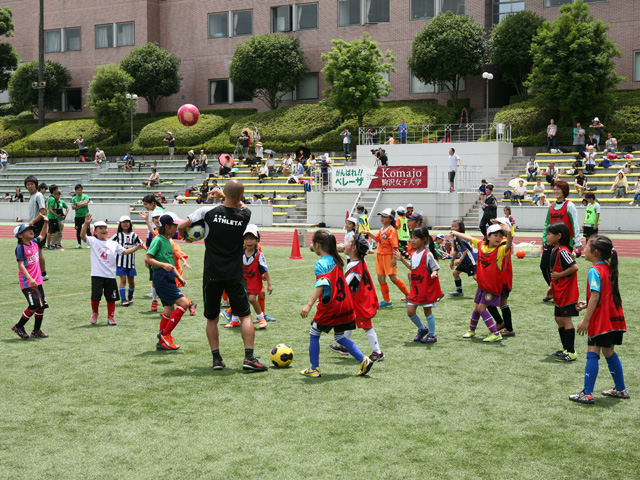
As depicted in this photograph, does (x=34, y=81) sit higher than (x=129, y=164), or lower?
higher

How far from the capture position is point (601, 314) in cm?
669

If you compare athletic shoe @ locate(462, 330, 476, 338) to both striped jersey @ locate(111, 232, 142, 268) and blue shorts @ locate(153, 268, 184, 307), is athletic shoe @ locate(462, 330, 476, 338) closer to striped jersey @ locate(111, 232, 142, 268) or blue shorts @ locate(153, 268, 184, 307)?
blue shorts @ locate(153, 268, 184, 307)

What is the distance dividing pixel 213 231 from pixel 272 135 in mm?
38216

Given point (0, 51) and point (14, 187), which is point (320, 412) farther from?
point (0, 51)

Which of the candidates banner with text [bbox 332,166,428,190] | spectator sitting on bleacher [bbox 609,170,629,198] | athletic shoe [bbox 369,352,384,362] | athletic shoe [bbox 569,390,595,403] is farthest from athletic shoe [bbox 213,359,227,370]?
spectator sitting on bleacher [bbox 609,170,629,198]

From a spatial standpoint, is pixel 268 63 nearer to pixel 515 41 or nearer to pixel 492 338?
pixel 515 41

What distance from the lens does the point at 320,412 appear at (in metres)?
6.54

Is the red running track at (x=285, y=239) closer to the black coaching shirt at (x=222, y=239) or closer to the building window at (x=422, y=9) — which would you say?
the black coaching shirt at (x=222, y=239)

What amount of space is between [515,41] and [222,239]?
37.4 meters

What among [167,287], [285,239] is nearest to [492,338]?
[167,287]

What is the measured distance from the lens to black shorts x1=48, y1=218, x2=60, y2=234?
22547 millimetres

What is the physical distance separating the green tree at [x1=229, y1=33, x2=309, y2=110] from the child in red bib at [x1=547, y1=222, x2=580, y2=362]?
41.1 metres

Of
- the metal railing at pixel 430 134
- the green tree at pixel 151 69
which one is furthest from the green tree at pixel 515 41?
the green tree at pixel 151 69

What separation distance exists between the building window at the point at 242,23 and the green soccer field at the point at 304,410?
44.3m
